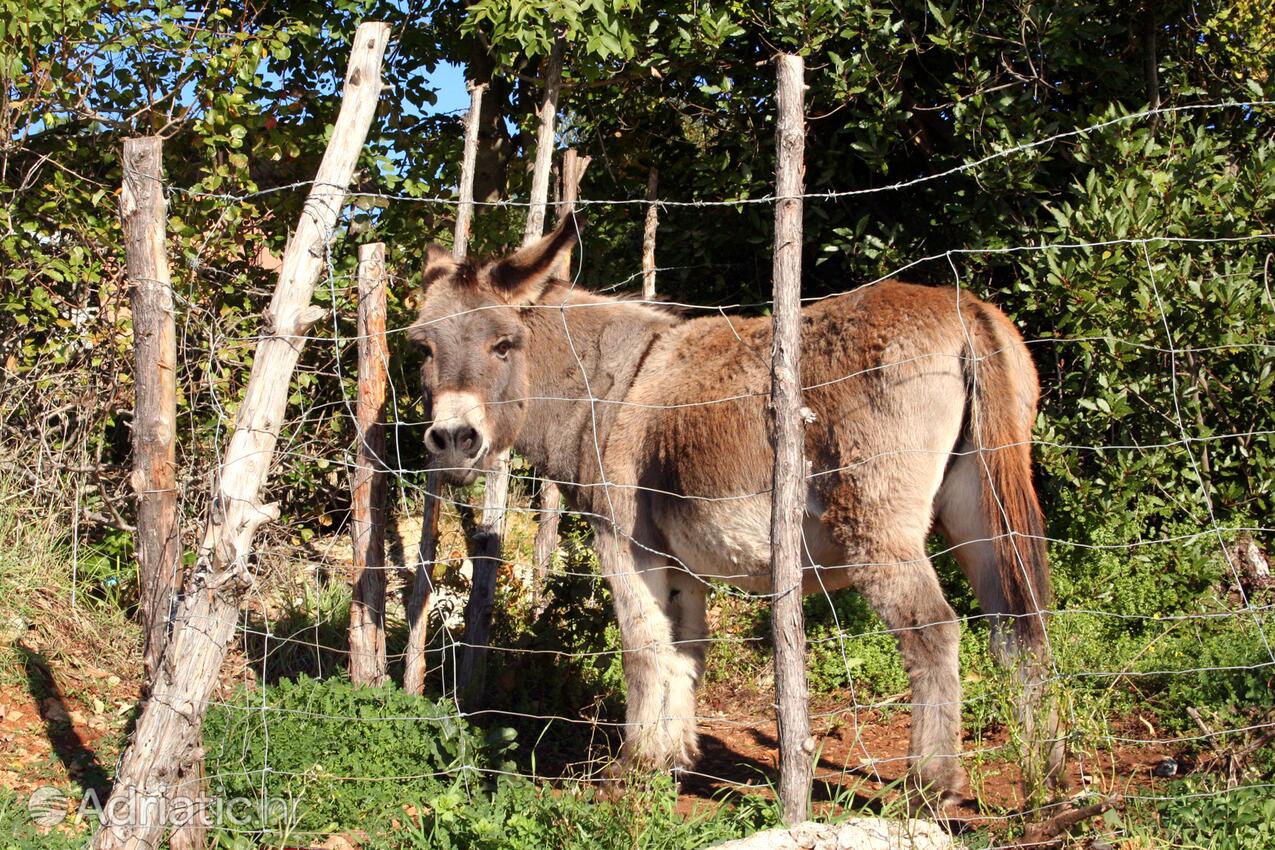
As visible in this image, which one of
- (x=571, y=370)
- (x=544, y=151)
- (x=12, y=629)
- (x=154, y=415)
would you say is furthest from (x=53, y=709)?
(x=544, y=151)

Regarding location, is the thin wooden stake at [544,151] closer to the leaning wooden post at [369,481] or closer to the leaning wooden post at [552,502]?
the leaning wooden post at [552,502]

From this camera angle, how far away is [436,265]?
526 cm

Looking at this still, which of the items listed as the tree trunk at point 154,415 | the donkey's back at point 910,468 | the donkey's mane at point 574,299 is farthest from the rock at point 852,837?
the donkey's mane at point 574,299

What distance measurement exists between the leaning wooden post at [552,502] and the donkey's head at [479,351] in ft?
0.69

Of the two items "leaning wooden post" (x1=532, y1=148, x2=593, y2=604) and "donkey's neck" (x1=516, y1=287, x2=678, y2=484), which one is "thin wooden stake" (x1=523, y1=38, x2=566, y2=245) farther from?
"donkey's neck" (x1=516, y1=287, x2=678, y2=484)

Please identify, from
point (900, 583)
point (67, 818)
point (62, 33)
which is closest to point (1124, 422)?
point (900, 583)

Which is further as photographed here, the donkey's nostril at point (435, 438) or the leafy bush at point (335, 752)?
the donkey's nostril at point (435, 438)

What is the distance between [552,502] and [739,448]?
110 inches

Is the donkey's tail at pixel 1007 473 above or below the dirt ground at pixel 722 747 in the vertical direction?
above

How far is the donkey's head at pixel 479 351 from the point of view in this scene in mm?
4621

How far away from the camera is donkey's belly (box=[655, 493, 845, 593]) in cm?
425

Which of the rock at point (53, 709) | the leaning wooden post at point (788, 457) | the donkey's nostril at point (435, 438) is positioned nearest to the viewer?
the leaning wooden post at point (788, 457)

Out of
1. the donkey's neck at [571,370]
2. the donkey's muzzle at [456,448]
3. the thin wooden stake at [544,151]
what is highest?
the thin wooden stake at [544,151]

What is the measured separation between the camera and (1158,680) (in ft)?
16.9
